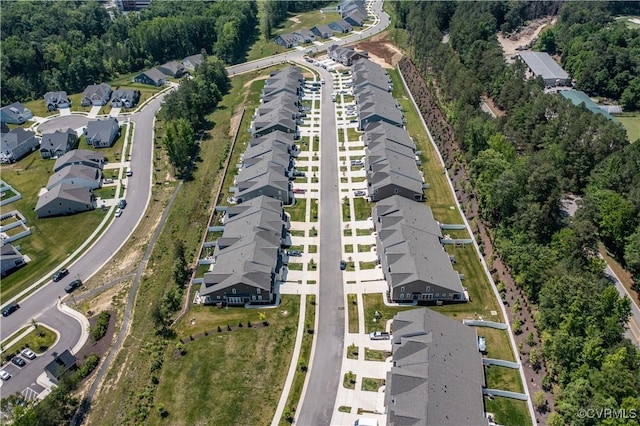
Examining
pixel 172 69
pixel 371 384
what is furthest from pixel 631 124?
pixel 172 69

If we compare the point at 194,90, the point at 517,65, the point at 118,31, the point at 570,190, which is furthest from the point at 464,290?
the point at 118,31

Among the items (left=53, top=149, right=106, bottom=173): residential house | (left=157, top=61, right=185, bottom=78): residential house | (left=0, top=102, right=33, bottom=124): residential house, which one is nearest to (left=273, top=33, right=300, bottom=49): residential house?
(left=157, top=61, right=185, bottom=78): residential house

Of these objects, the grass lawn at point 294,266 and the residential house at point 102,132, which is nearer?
the grass lawn at point 294,266

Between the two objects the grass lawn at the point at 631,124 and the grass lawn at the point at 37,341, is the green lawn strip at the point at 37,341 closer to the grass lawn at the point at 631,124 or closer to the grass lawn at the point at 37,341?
the grass lawn at the point at 37,341

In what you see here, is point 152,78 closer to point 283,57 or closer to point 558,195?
point 283,57

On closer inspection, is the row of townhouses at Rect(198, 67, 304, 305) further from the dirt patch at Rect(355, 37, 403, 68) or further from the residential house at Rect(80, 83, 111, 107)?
the residential house at Rect(80, 83, 111, 107)

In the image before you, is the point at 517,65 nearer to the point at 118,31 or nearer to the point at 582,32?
the point at 582,32

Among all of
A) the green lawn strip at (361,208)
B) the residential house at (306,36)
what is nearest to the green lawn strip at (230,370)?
the green lawn strip at (361,208)
